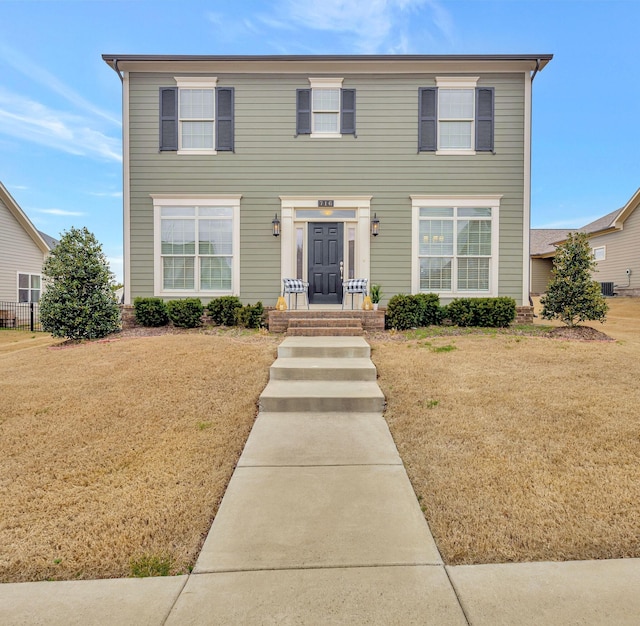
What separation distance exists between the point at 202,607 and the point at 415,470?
5.91 feet

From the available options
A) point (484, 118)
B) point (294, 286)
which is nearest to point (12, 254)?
point (294, 286)

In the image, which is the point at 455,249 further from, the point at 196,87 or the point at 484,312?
the point at 196,87

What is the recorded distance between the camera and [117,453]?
3283 millimetres

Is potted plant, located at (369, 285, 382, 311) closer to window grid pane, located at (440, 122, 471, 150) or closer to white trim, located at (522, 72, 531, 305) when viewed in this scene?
white trim, located at (522, 72, 531, 305)

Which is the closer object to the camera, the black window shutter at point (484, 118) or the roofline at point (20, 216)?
the black window shutter at point (484, 118)

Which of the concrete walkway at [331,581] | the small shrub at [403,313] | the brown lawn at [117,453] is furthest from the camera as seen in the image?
the small shrub at [403,313]

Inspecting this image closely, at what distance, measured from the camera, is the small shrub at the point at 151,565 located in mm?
1987

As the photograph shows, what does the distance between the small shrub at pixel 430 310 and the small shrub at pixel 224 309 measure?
4217 mm

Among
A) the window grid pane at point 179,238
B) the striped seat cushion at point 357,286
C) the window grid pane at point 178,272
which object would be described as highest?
the window grid pane at point 179,238

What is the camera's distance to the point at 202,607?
5.74 ft

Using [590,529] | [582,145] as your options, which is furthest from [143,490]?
[582,145]

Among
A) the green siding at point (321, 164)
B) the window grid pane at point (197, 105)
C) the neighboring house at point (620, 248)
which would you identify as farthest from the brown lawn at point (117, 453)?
the neighboring house at point (620, 248)

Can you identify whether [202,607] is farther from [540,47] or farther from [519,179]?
[540,47]

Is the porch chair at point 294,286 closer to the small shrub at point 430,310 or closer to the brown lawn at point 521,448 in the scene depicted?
the small shrub at point 430,310
